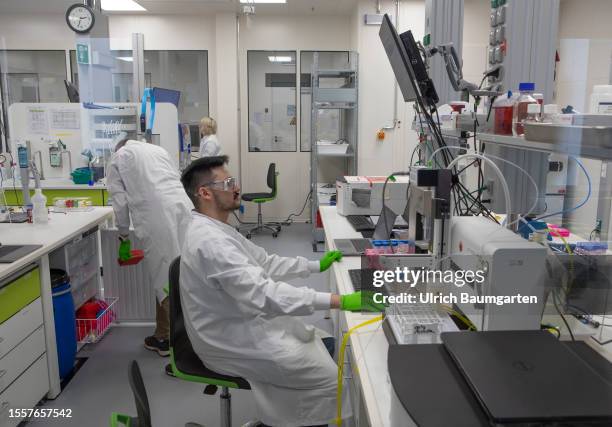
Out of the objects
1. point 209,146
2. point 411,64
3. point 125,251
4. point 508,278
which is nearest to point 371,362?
point 508,278

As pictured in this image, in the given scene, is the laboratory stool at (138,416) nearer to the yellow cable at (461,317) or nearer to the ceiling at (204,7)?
the yellow cable at (461,317)

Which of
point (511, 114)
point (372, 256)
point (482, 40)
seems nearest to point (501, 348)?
point (372, 256)

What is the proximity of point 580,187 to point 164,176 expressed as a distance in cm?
322

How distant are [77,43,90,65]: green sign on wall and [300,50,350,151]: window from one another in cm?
269

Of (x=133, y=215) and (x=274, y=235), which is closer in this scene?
(x=133, y=215)

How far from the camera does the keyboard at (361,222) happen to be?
9.63 feet

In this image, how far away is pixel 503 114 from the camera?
1843mm

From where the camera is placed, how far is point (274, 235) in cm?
598

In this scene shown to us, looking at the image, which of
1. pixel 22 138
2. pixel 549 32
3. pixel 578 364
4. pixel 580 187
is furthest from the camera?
pixel 22 138

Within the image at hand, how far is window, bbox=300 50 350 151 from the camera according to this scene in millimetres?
6570

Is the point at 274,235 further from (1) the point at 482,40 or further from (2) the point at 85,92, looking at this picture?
(1) the point at 482,40

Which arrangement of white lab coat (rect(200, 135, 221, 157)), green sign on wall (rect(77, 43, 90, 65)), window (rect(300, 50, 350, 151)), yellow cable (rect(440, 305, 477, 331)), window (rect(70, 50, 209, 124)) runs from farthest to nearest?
window (rect(300, 50, 350, 151)) → window (rect(70, 50, 209, 124)) → white lab coat (rect(200, 135, 221, 157)) → green sign on wall (rect(77, 43, 90, 65)) → yellow cable (rect(440, 305, 477, 331))

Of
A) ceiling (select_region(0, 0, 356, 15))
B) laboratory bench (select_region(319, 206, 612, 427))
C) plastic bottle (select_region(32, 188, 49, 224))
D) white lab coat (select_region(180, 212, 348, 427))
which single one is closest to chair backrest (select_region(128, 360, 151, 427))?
laboratory bench (select_region(319, 206, 612, 427))

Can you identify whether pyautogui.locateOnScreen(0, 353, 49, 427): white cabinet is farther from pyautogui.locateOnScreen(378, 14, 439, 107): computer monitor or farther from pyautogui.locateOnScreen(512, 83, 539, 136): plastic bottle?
pyautogui.locateOnScreen(512, 83, 539, 136): plastic bottle
